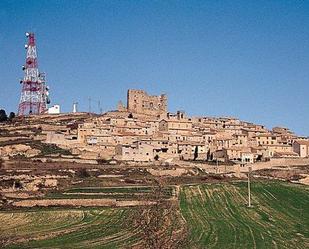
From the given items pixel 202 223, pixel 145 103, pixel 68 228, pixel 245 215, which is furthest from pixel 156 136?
pixel 68 228

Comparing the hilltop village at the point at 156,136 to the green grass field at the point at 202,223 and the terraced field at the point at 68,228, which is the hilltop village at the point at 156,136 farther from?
the terraced field at the point at 68,228

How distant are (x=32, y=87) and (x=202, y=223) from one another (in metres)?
55.6

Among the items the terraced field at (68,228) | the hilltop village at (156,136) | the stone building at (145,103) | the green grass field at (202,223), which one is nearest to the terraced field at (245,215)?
the green grass field at (202,223)

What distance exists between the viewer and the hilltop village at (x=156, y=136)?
71.9 metres

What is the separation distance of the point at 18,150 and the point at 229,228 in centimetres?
3522

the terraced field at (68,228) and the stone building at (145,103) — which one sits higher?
the stone building at (145,103)

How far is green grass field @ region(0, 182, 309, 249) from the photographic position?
34844 mm

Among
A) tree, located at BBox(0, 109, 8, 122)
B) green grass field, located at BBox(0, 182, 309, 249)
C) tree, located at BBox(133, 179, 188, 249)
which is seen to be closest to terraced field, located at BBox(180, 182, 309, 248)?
green grass field, located at BBox(0, 182, 309, 249)

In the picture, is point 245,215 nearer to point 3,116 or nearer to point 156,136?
point 156,136

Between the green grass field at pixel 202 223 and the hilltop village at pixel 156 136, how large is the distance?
1531cm

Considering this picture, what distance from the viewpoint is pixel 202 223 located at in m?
42.0

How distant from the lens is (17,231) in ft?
126

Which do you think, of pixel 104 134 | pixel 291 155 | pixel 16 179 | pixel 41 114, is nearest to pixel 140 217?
pixel 16 179

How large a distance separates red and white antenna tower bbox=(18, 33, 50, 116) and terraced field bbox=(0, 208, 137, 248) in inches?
1874
